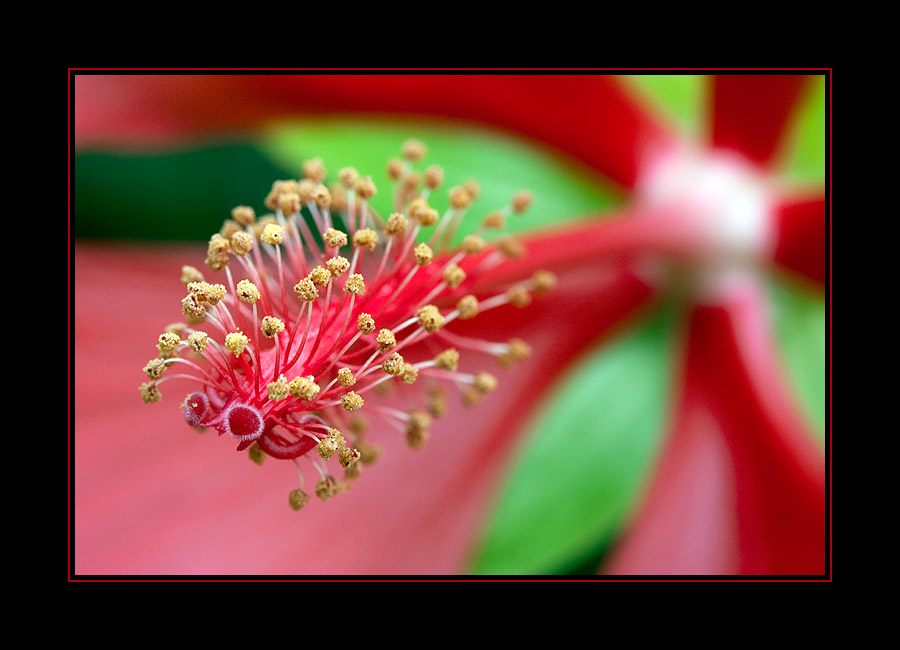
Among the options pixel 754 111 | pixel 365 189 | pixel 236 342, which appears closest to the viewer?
pixel 236 342

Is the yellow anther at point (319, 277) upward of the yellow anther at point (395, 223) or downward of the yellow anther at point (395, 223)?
downward

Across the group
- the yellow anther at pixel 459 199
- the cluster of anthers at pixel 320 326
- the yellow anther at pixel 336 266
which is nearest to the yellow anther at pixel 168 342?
the cluster of anthers at pixel 320 326

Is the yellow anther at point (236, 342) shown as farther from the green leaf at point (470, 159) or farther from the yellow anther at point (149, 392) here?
the green leaf at point (470, 159)

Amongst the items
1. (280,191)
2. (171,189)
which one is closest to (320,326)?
(280,191)

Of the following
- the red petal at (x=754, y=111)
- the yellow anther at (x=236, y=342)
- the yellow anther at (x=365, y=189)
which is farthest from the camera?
the red petal at (x=754, y=111)

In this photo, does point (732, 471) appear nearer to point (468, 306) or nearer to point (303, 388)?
point (468, 306)
